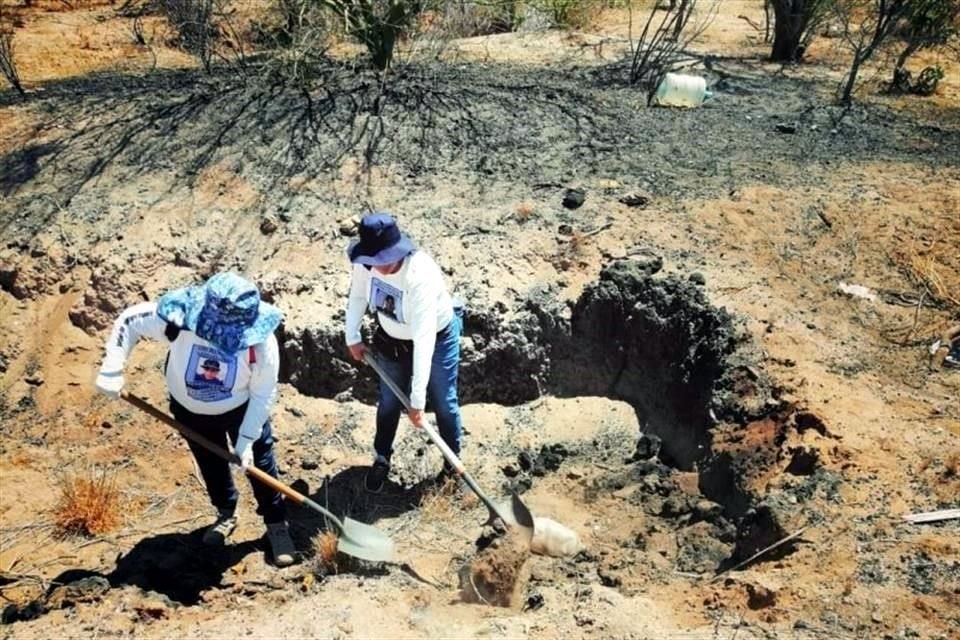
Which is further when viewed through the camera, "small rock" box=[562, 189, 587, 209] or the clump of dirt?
"small rock" box=[562, 189, 587, 209]

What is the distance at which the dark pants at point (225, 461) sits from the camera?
404 centimetres

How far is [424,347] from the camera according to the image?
4.14 m

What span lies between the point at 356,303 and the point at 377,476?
1125 millimetres

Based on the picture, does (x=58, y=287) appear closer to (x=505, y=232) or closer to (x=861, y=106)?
(x=505, y=232)

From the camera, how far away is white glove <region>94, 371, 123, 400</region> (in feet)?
12.4

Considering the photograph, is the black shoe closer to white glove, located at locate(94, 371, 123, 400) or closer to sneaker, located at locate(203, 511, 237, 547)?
sneaker, located at locate(203, 511, 237, 547)

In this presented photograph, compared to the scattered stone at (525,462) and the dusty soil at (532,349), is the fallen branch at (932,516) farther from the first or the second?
the scattered stone at (525,462)

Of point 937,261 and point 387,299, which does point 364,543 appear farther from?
point 937,261

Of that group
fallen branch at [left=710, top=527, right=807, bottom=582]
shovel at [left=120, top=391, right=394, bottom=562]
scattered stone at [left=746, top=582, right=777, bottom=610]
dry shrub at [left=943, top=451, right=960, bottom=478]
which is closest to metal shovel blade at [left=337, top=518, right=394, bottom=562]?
shovel at [left=120, top=391, right=394, bottom=562]

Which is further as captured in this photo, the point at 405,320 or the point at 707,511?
the point at 707,511

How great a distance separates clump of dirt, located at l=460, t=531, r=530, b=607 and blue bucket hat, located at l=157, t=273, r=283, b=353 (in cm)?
151

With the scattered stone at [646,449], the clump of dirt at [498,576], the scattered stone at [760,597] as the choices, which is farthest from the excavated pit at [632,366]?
the scattered stone at [760,597]

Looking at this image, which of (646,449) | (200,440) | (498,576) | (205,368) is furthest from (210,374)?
(646,449)

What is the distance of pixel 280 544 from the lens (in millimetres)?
4473
